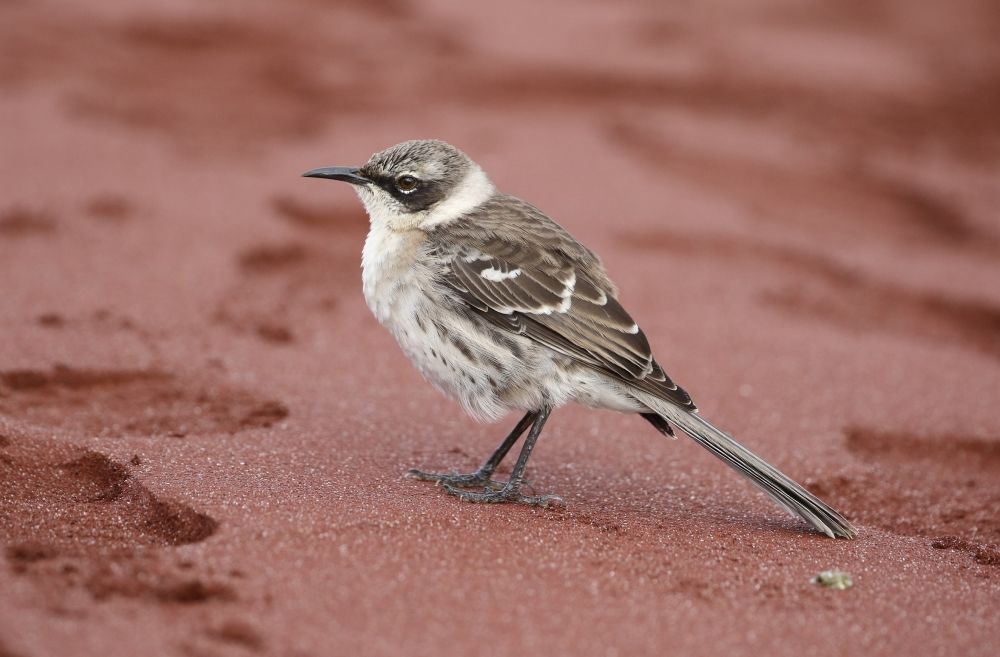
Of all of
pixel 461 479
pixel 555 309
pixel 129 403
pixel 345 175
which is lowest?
pixel 129 403

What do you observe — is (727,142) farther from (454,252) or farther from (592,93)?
(454,252)

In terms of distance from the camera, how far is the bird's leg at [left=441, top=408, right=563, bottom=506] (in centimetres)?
438

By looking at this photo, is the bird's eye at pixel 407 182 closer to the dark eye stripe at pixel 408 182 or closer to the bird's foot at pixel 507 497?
the dark eye stripe at pixel 408 182

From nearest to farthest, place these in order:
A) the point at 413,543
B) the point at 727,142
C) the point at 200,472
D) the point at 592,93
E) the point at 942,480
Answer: the point at 413,543 < the point at 200,472 < the point at 942,480 < the point at 727,142 < the point at 592,93

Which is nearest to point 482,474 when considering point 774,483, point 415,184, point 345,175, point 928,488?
point 774,483

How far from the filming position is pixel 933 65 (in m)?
11.3

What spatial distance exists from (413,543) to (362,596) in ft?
1.41

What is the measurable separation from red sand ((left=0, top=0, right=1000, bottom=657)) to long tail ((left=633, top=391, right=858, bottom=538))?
108 mm

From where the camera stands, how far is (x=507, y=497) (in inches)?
173

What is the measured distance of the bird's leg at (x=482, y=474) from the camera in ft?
15.1

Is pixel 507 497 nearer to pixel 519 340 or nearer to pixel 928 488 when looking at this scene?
pixel 519 340

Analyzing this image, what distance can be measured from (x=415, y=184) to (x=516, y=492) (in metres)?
1.47

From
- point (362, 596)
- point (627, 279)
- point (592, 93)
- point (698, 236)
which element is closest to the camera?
point (362, 596)

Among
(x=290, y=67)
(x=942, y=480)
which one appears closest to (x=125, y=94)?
(x=290, y=67)
